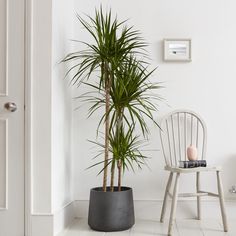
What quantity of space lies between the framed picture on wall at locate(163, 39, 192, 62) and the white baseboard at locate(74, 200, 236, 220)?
1175 millimetres

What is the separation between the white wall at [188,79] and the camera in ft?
11.9

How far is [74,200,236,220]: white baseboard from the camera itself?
359 cm

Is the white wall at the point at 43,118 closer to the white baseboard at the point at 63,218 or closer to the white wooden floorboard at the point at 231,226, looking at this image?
the white baseboard at the point at 63,218

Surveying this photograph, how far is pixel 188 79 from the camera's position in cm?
366

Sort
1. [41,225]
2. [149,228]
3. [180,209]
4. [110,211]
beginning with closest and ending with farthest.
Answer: [41,225] < [110,211] < [149,228] < [180,209]

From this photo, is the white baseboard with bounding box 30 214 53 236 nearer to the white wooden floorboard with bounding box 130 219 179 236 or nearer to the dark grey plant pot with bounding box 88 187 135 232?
the dark grey plant pot with bounding box 88 187 135 232

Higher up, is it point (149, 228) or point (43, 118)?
point (43, 118)

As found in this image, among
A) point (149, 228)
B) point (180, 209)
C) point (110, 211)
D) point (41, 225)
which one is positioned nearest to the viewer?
point (41, 225)

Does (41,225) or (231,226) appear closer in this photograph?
(41,225)
